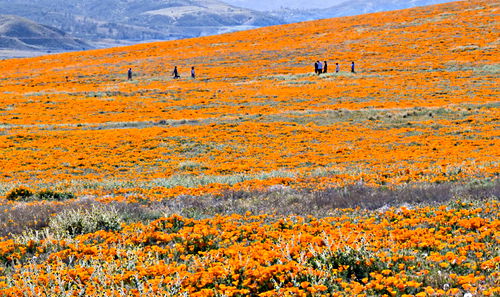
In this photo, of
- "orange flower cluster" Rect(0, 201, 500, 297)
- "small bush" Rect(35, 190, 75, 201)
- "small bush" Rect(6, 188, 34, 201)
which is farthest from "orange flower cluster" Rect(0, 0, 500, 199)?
"orange flower cluster" Rect(0, 201, 500, 297)

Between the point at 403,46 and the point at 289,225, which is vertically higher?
the point at 403,46

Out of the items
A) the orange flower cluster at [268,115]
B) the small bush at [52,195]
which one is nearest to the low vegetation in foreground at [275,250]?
the small bush at [52,195]

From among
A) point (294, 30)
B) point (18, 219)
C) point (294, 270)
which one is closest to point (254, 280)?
point (294, 270)

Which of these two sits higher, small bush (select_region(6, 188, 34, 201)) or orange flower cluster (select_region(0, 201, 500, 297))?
orange flower cluster (select_region(0, 201, 500, 297))

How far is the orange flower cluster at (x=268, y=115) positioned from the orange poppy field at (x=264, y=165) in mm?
153

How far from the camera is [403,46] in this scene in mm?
59094

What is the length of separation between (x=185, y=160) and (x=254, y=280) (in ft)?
46.1

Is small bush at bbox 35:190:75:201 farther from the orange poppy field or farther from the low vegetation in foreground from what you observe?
the low vegetation in foreground

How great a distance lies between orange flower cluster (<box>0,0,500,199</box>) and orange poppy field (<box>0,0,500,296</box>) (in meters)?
0.15

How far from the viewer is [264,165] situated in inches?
643

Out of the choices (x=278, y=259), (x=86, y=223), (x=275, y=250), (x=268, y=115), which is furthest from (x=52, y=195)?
(x=268, y=115)

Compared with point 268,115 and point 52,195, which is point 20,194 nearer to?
point 52,195

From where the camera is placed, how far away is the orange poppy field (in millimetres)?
5102

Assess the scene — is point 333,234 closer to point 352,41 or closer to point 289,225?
point 289,225
